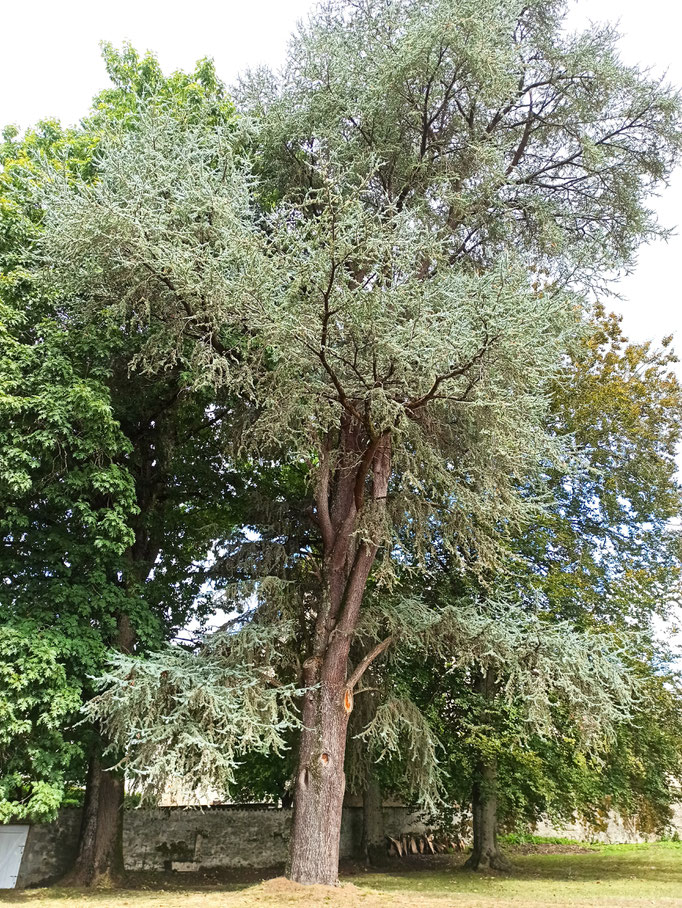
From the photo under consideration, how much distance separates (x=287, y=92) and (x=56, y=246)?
17.3ft

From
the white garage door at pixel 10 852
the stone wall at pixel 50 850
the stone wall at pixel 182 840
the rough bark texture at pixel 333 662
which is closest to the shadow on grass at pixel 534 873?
the stone wall at pixel 182 840

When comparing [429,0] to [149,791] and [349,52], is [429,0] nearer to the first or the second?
[349,52]

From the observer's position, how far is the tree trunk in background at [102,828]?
35.4 ft

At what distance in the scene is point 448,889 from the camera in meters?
11.1

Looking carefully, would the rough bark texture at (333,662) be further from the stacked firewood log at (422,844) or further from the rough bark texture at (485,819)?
the stacked firewood log at (422,844)

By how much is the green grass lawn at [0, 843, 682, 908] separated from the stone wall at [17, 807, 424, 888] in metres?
0.60

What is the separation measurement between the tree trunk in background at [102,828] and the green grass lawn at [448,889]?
529mm

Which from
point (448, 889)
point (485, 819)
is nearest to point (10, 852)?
point (448, 889)

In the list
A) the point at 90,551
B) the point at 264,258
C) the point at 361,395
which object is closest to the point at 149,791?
the point at 90,551

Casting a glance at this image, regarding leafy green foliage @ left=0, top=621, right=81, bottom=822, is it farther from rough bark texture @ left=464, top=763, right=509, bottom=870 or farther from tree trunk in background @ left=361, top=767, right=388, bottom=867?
tree trunk in background @ left=361, top=767, right=388, bottom=867

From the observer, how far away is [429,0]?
37.7 ft

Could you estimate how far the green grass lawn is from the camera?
8.23m

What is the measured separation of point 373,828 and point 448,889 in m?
4.49

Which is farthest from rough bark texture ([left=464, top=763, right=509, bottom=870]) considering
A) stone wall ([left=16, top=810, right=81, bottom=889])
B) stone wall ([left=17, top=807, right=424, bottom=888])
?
stone wall ([left=16, top=810, right=81, bottom=889])
